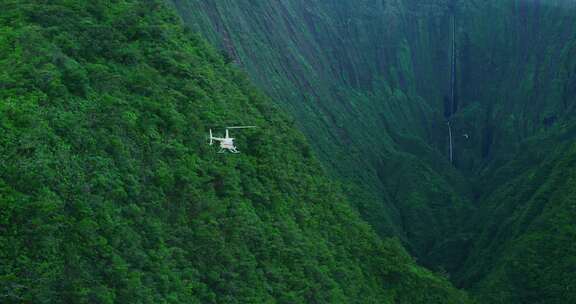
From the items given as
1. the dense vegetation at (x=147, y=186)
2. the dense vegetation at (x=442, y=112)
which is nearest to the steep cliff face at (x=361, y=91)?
the dense vegetation at (x=442, y=112)

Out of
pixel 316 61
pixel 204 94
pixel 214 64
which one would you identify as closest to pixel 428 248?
pixel 316 61

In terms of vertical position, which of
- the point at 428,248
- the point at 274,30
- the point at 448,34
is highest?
the point at 274,30

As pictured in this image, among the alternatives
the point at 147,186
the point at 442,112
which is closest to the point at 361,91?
the point at 442,112

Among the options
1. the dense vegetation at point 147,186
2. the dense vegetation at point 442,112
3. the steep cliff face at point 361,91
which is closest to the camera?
the dense vegetation at point 147,186

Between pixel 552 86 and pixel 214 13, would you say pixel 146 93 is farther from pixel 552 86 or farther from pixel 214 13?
pixel 552 86

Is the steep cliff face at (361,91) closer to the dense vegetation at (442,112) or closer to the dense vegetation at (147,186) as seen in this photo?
the dense vegetation at (442,112)

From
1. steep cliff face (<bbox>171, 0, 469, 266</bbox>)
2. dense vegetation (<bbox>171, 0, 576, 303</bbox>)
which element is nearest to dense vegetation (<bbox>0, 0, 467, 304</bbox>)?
steep cliff face (<bbox>171, 0, 469, 266</bbox>)
